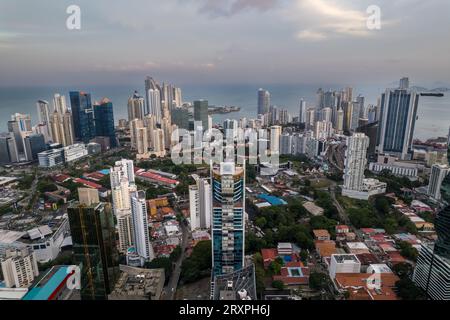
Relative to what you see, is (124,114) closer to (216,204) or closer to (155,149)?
(155,149)

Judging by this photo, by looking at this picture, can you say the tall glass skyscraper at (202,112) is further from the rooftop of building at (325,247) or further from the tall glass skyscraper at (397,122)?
the rooftop of building at (325,247)

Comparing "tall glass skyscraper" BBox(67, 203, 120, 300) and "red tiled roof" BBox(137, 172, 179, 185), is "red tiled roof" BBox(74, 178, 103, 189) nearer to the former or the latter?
"red tiled roof" BBox(137, 172, 179, 185)

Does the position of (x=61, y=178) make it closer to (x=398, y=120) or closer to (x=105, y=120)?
(x=105, y=120)

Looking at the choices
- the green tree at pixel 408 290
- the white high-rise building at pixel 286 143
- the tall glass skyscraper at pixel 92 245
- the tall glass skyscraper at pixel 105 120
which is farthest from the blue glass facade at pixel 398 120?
the tall glass skyscraper at pixel 105 120

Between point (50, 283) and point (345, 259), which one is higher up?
point (50, 283)

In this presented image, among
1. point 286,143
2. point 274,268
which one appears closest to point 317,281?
point 274,268
